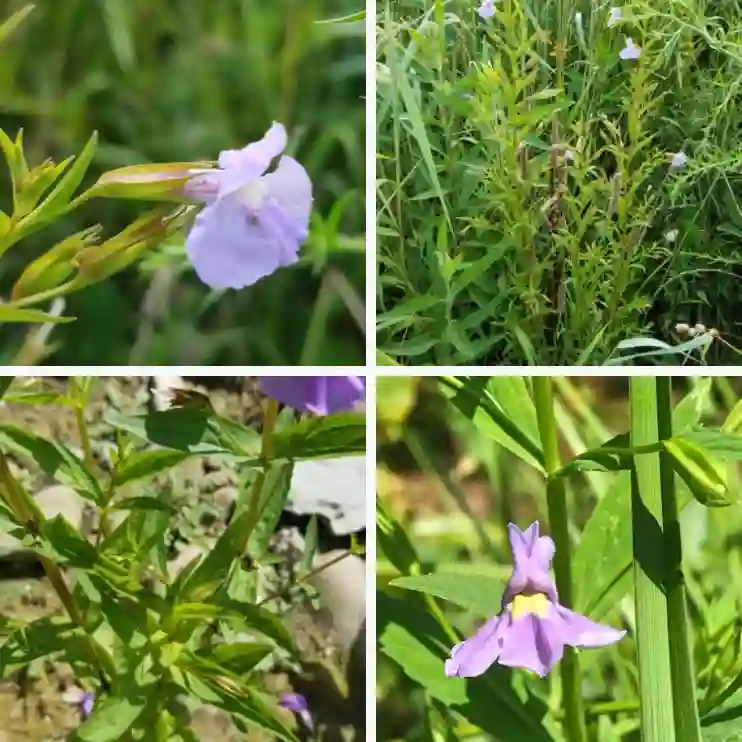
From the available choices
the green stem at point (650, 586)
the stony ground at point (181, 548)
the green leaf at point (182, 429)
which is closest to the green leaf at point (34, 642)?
the stony ground at point (181, 548)

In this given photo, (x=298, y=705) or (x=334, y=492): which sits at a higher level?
(x=334, y=492)

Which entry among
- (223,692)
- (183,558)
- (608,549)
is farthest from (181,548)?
(608,549)

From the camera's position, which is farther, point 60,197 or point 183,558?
point 183,558

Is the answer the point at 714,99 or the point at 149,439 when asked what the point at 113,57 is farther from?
the point at 714,99

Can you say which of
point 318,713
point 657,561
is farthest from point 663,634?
point 318,713

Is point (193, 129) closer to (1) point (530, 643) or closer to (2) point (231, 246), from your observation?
(2) point (231, 246)

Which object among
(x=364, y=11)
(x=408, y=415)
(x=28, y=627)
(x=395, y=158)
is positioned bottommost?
(x=28, y=627)
